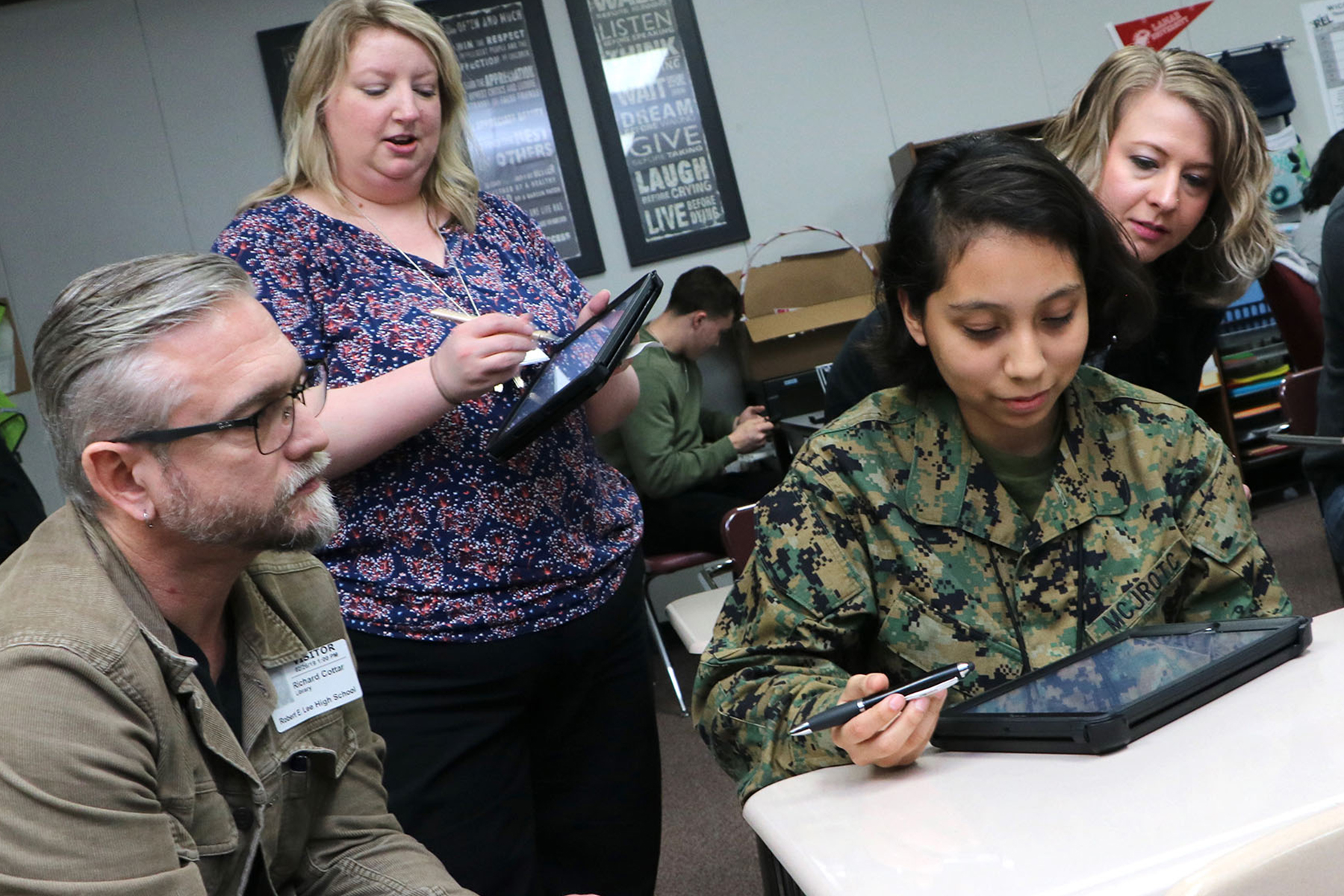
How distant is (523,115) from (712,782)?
306cm

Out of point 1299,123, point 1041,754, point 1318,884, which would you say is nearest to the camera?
point 1318,884

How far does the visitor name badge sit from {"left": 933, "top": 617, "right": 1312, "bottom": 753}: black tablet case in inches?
26.4

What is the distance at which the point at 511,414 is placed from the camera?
159cm

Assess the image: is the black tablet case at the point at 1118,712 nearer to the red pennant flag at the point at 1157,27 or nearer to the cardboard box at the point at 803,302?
the cardboard box at the point at 803,302

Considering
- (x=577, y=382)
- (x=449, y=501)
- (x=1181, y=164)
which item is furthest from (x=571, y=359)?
(x=1181, y=164)

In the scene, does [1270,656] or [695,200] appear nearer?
[1270,656]

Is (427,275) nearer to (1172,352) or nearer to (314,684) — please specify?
(314,684)

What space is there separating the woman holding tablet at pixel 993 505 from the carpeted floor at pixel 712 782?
1.17 m

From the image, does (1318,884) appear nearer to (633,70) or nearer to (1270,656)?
(1270,656)

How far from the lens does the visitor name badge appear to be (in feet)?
4.46

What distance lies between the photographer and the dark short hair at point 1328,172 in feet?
13.3

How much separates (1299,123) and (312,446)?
19.7 feet

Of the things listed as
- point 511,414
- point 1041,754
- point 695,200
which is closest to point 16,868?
point 511,414

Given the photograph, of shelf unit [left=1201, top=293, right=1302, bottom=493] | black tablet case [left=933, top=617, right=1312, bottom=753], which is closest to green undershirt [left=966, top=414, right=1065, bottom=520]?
black tablet case [left=933, top=617, right=1312, bottom=753]
